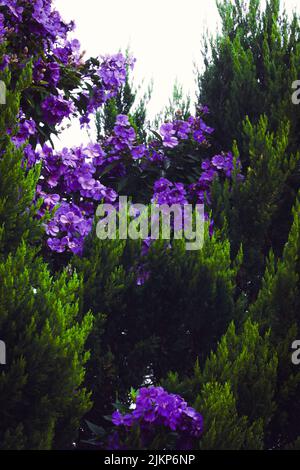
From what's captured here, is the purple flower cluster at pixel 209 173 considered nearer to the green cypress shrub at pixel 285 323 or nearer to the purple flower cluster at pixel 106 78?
the purple flower cluster at pixel 106 78

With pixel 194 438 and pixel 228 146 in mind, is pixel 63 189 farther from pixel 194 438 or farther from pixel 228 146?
pixel 194 438

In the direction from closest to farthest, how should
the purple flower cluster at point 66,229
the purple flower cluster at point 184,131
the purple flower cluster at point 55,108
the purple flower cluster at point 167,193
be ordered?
the purple flower cluster at point 66,229 → the purple flower cluster at point 55,108 → the purple flower cluster at point 167,193 → the purple flower cluster at point 184,131

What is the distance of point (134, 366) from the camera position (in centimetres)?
624

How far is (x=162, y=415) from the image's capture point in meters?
4.78

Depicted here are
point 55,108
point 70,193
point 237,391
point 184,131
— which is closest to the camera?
point 237,391

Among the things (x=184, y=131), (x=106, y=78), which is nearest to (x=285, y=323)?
(x=184, y=131)

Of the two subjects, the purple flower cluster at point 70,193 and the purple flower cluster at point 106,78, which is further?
the purple flower cluster at point 106,78

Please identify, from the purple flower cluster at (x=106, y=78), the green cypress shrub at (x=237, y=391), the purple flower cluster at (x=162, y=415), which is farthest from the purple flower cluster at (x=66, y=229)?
the purple flower cluster at (x=162, y=415)

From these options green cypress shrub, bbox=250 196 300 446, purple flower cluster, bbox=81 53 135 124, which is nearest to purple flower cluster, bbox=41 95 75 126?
purple flower cluster, bbox=81 53 135 124

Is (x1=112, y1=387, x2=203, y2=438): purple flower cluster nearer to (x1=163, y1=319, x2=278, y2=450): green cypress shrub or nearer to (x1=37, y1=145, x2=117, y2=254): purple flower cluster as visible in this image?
(x1=163, y1=319, x2=278, y2=450): green cypress shrub

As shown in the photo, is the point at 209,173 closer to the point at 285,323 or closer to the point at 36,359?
the point at 285,323

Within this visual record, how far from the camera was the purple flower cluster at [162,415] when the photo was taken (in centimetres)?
477

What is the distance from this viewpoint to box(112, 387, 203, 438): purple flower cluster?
4.77m

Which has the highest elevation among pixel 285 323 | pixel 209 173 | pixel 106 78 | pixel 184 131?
pixel 106 78
